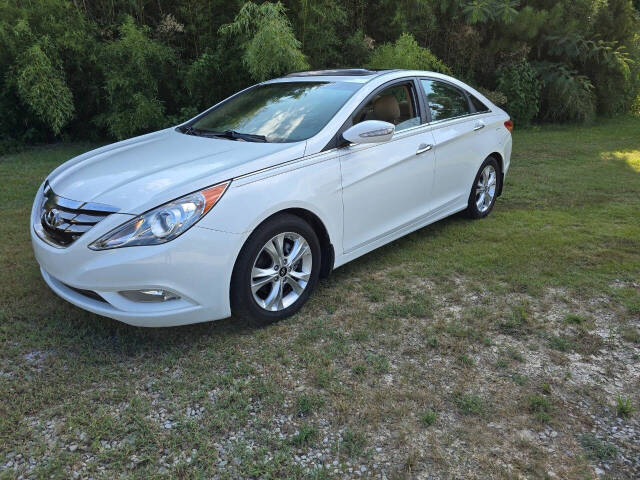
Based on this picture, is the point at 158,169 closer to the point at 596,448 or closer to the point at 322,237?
the point at 322,237

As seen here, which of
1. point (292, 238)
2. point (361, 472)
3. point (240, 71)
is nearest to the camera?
point (361, 472)

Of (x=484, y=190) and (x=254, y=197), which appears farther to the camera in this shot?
(x=484, y=190)

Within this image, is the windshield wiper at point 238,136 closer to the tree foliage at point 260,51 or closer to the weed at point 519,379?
the weed at point 519,379

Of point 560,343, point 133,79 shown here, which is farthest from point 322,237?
point 133,79

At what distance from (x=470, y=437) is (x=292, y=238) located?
1466mm

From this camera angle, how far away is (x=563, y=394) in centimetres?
255

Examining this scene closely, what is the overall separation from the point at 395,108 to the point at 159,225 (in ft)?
6.56

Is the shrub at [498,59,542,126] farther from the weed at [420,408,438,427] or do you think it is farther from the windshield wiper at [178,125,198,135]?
the weed at [420,408,438,427]

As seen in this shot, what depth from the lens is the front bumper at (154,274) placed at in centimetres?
266

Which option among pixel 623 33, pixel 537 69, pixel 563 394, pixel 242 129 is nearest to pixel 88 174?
pixel 242 129

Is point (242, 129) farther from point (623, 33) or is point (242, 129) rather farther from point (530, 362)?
point (623, 33)

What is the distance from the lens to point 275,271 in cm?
310

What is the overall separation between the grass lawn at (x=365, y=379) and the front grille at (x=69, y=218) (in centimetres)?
55

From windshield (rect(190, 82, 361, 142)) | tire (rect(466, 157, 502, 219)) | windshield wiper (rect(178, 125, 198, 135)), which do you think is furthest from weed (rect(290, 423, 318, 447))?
tire (rect(466, 157, 502, 219))
